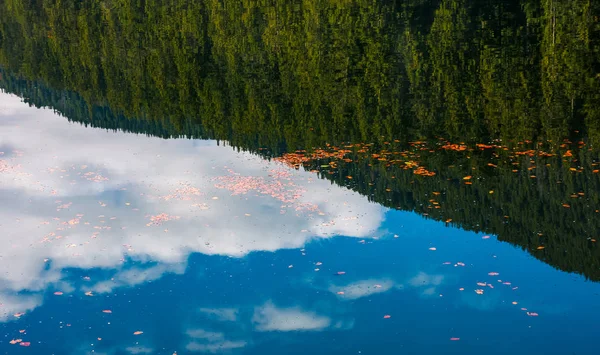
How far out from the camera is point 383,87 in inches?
1452

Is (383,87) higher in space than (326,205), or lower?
higher

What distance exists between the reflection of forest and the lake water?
171mm

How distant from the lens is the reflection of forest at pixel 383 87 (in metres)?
20.8

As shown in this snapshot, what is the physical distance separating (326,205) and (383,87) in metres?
17.3

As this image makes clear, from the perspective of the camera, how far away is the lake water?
14188 millimetres

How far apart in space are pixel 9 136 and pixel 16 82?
22.9 m

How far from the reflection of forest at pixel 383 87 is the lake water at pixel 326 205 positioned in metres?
0.17

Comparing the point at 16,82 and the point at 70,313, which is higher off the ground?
the point at 16,82

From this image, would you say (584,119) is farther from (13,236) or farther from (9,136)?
(9,136)

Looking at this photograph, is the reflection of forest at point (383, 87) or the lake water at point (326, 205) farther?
the reflection of forest at point (383, 87)

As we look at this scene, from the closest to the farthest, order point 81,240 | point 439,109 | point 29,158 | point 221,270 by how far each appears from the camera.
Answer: point 221,270
point 81,240
point 29,158
point 439,109

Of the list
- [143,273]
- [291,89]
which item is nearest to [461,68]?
[291,89]

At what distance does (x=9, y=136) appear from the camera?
34812 mm

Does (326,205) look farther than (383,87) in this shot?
No
